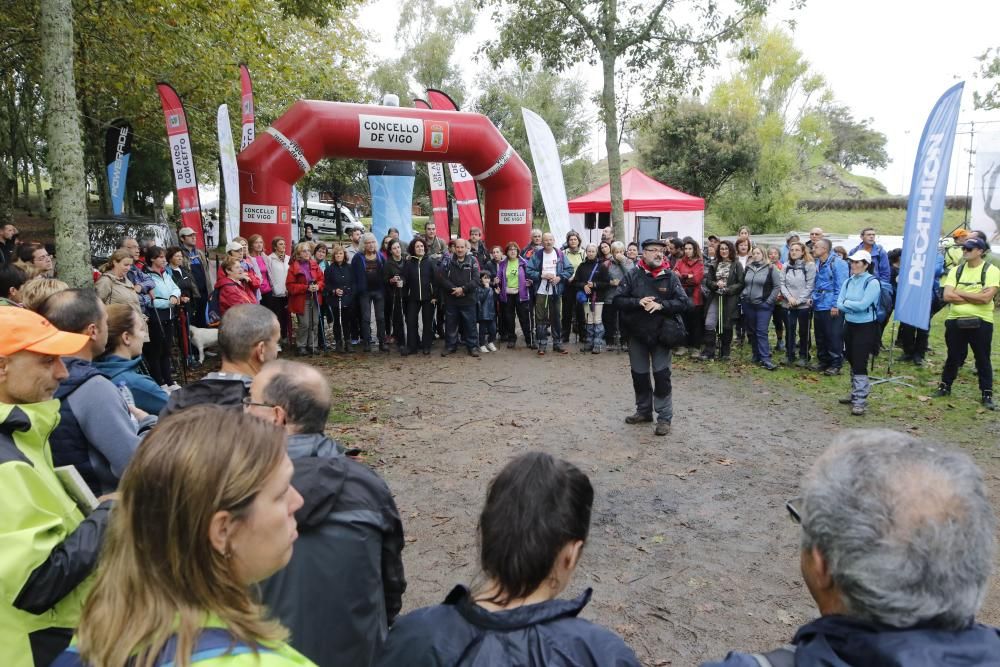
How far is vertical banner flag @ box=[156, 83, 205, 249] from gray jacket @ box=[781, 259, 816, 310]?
9322mm

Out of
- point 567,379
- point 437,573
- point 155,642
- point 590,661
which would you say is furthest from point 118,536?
point 567,379

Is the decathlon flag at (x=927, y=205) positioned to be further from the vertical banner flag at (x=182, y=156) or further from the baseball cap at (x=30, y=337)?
the vertical banner flag at (x=182, y=156)

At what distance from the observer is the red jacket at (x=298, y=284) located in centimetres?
1016

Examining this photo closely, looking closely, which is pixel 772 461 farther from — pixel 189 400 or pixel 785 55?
pixel 785 55

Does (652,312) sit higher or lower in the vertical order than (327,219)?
lower

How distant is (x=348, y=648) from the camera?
75.1 inches

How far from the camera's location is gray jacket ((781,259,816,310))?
31.1 ft

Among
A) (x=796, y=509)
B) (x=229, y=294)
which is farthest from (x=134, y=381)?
(x=229, y=294)

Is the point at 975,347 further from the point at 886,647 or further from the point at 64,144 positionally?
the point at 64,144

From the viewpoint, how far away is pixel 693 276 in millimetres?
10422

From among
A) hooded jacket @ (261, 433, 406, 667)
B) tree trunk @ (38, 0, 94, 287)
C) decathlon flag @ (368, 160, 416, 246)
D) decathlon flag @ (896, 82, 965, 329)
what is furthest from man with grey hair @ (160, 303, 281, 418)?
decathlon flag @ (368, 160, 416, 246)

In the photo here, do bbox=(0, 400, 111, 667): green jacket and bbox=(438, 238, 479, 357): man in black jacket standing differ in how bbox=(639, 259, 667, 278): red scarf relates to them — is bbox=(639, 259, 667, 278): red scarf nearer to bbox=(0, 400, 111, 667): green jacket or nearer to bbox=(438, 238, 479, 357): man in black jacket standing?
Result: bbox=(438, 238, 479, 357): man in black jacket standing

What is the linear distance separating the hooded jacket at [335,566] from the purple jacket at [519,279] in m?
9.11

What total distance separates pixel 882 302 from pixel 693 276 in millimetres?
2677
